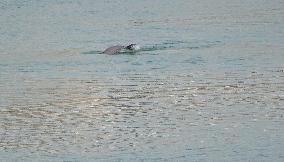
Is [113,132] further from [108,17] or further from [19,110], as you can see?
[108,17]

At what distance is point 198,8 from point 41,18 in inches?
142

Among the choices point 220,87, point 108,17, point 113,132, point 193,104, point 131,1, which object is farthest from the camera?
point 131,1

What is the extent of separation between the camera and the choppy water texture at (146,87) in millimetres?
9586

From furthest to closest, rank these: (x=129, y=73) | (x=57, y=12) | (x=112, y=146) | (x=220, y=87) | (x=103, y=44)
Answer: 1. (x=57, y=12)
2. (x=103, y=44)
3. (x=129, y=73)
4. (x=220, y=87)
5. (x=112, y=146)

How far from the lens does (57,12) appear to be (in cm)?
2347

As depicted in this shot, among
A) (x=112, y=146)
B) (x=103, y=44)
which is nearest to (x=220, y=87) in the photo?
(x=112, y=146)

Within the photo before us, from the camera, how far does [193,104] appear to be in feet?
37.3

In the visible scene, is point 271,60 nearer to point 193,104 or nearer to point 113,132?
point 193,104

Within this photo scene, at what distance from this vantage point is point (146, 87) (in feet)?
41.7

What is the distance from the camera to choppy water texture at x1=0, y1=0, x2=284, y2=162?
9586 mm

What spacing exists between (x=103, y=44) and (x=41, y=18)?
5035 millimetres

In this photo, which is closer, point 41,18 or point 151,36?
point 151,36

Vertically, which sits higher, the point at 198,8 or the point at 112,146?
the point at 198,8

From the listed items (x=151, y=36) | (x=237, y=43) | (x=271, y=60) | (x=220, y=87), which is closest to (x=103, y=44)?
(x=151, y=36)
